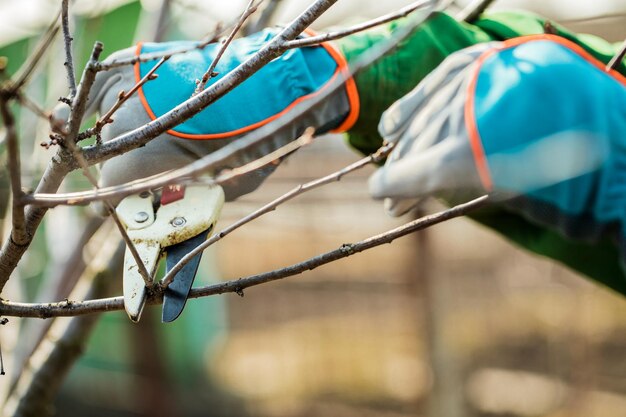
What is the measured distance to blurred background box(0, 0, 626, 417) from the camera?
293 cm

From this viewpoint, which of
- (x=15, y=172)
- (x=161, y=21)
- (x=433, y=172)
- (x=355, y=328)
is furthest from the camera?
A: (x=355, y=328)

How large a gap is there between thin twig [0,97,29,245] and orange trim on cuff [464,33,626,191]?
18.1 inches

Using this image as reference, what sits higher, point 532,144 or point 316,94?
point 316,94

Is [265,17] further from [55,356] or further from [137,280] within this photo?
[137,280]

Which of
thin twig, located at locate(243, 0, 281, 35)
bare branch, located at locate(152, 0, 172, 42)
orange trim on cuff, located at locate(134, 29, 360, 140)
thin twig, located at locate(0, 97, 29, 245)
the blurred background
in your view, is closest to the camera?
thin twig, located at locate(0, 97, 29, 245)

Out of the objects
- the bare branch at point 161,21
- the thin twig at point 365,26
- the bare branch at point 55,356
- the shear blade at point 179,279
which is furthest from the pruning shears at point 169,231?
the bare branch at point 161,21

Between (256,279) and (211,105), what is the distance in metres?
0.23

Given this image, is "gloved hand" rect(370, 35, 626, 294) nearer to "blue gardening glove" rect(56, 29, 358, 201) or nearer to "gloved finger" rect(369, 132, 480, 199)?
"gloved finger" rect(369, 132, 480, 199)

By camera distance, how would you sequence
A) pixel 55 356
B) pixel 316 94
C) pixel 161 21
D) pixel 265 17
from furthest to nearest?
pixel 161 21, pixel 265 17, pixel 55 356, pixel 316 94

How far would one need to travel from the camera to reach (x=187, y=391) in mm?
4066

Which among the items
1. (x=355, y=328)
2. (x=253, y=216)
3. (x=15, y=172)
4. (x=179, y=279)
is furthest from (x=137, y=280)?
(x=355, y=328)

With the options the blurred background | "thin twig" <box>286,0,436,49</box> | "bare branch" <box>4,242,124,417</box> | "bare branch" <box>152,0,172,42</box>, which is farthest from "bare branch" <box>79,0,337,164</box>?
the blurred background

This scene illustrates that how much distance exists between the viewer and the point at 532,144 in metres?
0.85

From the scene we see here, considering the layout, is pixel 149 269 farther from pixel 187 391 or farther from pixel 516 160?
pixel 187 391
